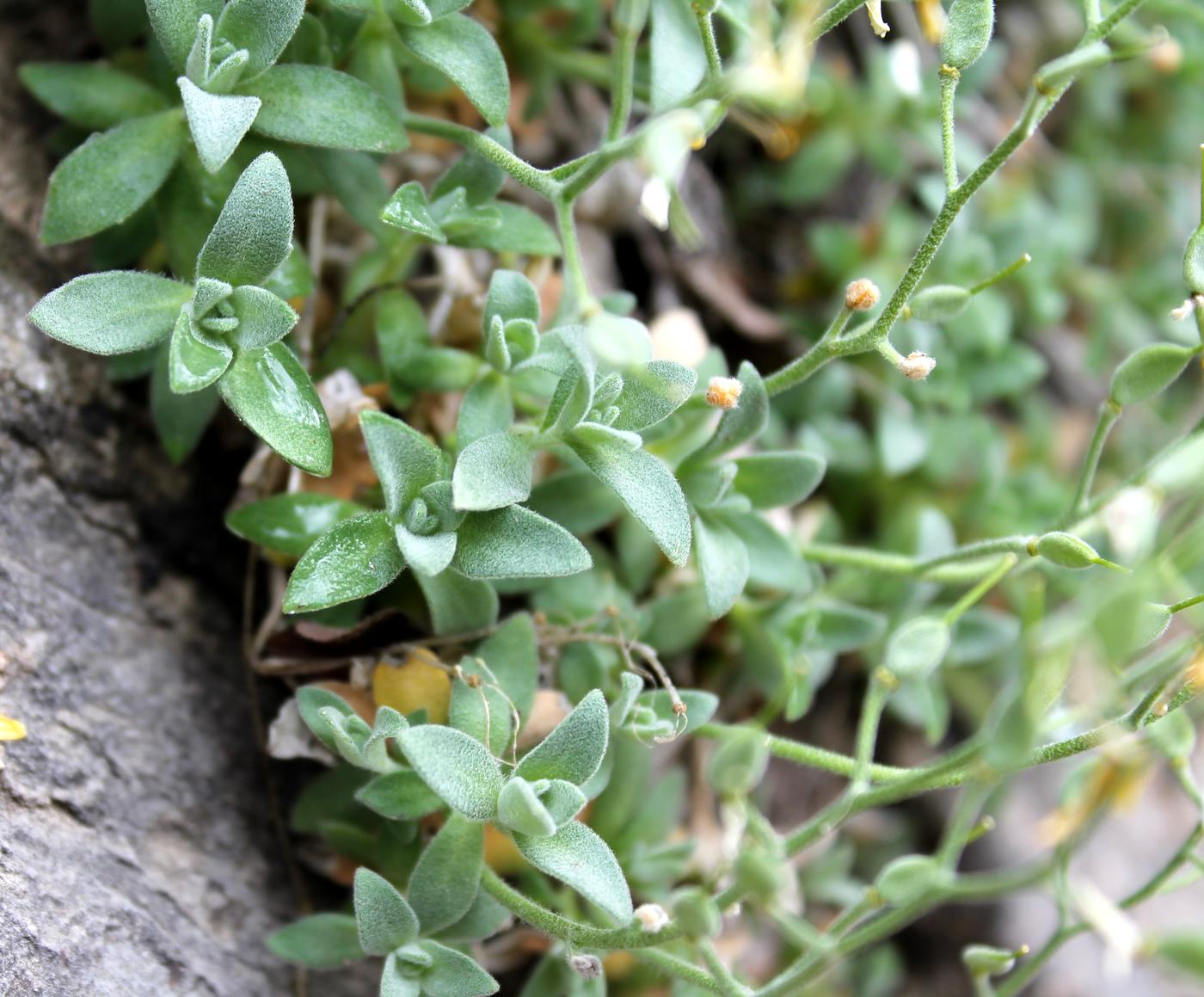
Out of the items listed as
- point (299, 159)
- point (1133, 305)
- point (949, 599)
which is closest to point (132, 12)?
point (299, 159)

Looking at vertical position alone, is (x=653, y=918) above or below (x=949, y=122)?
below

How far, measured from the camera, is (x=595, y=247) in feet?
6.11

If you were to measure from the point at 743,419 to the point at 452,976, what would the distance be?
0.66m

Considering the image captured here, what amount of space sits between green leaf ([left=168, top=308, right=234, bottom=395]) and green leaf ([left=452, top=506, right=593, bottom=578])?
29 centimetres

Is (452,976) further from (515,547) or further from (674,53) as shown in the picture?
(674,53)

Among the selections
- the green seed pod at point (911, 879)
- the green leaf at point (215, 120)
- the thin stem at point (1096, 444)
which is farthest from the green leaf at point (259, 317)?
the thin stem at point (1096, 444)

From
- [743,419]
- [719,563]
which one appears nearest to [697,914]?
[719,563]

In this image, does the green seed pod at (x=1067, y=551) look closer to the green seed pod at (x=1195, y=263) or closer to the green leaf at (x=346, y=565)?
the green seed pod at (x=1195, y=263)

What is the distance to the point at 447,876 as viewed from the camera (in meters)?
1.20

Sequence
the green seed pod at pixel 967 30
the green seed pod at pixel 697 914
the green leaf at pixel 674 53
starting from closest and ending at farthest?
1. the green seed pod at pixel 697 914
2. the green seed pod at pixel 967 30
3. the green leaf at pixel 674 53

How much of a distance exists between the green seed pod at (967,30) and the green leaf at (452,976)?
1040mm

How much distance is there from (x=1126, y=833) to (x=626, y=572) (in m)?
1.42

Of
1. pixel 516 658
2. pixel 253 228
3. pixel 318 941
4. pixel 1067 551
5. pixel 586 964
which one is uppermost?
pixel 253 228

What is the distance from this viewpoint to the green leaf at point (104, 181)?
125 cm
